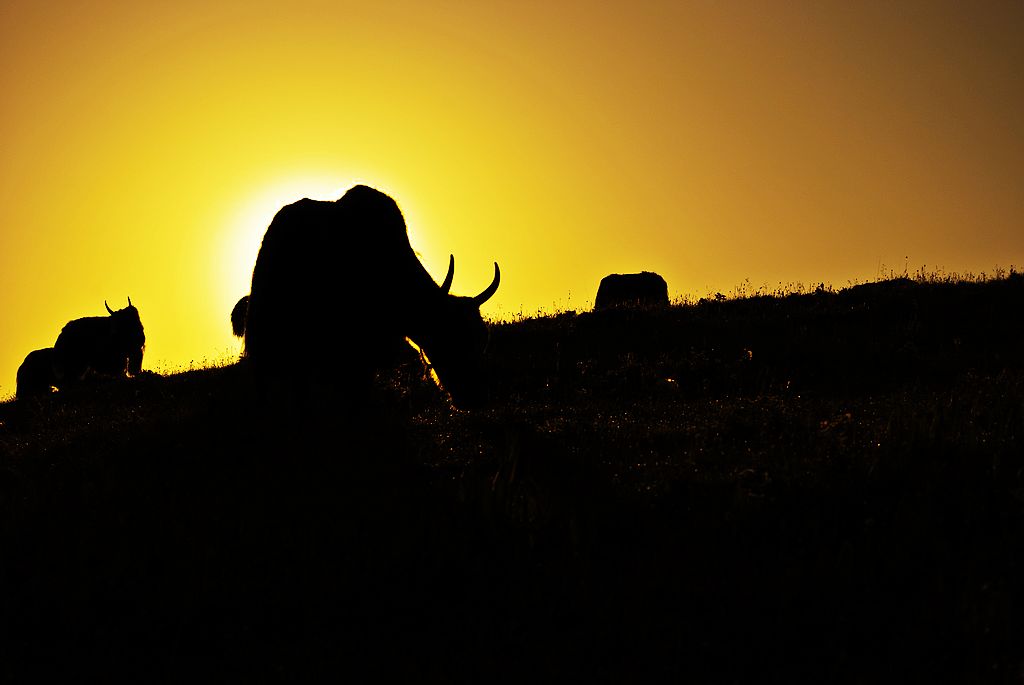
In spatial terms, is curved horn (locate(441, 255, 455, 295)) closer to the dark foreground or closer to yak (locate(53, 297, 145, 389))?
the dark foreground

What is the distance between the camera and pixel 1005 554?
430 cm

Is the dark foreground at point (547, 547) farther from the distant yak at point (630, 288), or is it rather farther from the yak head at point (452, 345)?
the distant yak at point (630, 288)

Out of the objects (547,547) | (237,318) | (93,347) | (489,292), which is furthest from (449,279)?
(93,347)

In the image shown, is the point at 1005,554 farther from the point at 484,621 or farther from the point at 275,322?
the point at 275,322

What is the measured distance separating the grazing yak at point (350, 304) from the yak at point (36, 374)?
19005mm

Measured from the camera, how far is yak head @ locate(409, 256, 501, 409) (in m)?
9.82

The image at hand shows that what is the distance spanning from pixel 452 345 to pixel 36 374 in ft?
67.8

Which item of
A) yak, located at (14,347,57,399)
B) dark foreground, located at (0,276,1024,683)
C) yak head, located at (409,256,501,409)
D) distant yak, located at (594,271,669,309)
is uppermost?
distant yak, located at (594,271,669,309)

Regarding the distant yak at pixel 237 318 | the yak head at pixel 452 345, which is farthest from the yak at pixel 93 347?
the yak head at pixel 452 345

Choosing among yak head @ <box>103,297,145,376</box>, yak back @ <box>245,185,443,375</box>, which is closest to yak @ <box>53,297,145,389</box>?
yak head @ <box>103,297,145,376</box>

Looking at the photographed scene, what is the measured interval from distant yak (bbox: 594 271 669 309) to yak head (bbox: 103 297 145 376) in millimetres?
13710

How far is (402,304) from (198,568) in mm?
5274

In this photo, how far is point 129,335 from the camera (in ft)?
85.3

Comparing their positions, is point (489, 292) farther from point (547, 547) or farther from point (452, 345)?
point (547, 547)
